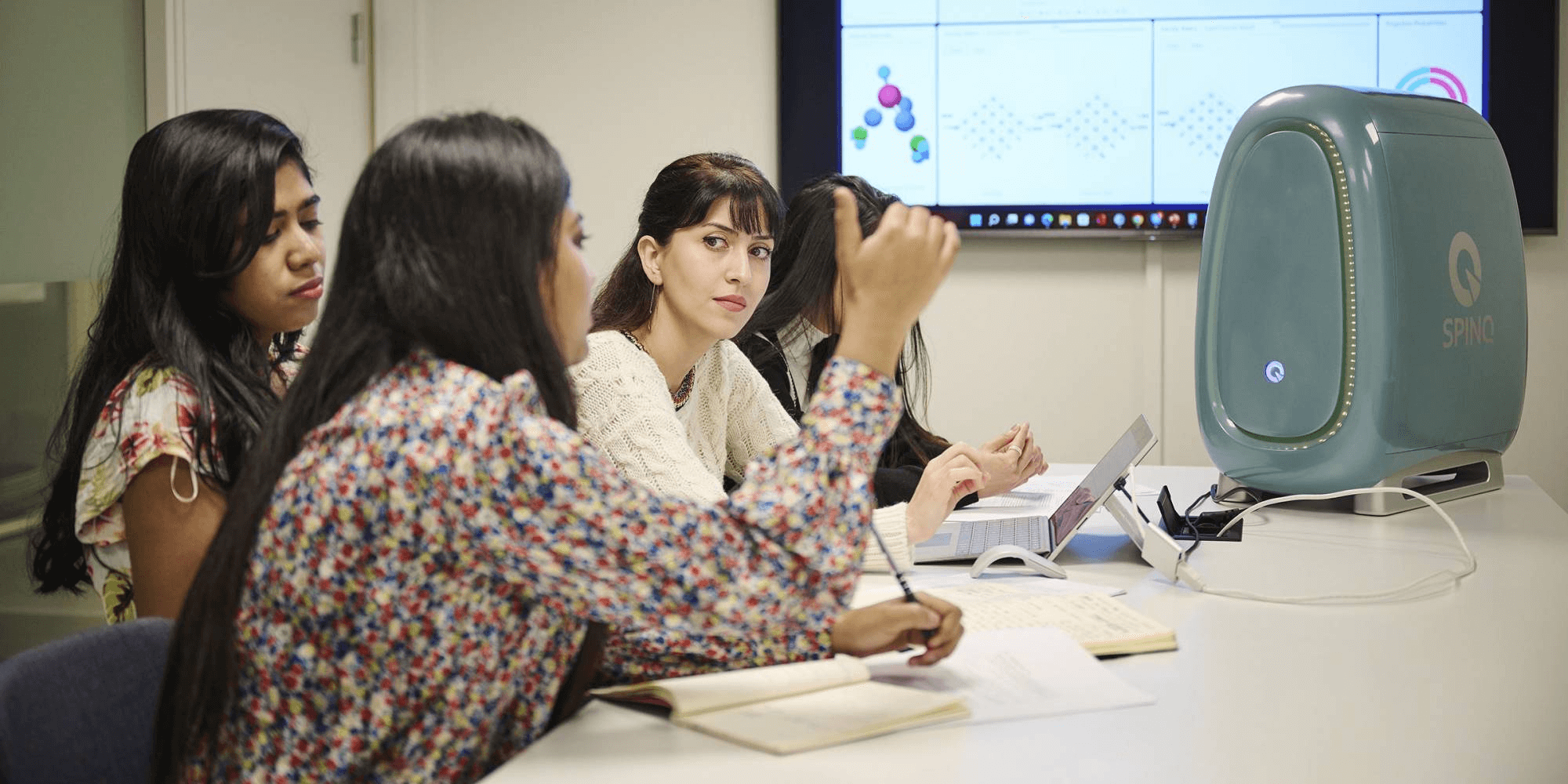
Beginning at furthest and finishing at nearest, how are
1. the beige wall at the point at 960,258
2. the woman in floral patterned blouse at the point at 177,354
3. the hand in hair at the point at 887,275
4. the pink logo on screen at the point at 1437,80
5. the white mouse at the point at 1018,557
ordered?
the beige wall at the point at 960,258 < the pink logo on screen at the point at 1437,80 < the white mouse at the point at 1018,557 < the woman in floral patterned blouse at the point at 177,354 < the hand in hair at the point at 887,275

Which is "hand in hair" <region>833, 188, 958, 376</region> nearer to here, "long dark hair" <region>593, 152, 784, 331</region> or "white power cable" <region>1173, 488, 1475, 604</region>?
"white power cable" <region>1173, 488, 1475, 604</region>

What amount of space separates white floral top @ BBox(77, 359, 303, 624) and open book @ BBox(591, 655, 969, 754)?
0.57 metres

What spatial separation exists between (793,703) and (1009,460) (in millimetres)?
1014

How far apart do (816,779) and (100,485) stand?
2.84ft

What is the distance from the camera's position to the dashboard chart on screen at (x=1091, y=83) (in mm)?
3135

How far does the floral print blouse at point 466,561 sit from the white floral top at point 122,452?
1.54 ft

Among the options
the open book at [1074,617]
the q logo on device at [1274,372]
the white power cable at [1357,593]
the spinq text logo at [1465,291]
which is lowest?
the white power cable at [1357,593]

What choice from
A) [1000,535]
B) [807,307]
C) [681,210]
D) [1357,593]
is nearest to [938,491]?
[1000,535]

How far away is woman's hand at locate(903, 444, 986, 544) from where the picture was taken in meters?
1.57

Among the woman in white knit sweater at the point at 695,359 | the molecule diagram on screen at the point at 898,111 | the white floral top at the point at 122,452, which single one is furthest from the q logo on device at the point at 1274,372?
the molecule diagram on screen at the point at 898,111

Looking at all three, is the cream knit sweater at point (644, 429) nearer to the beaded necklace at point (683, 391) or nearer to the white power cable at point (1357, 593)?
the beaded necklace at point (683, 391)

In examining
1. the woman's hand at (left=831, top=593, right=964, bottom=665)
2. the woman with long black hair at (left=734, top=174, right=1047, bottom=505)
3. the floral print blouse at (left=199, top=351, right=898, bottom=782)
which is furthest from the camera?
the woman with long black hair at (left=734, top=174, right=1047, bottom=505)

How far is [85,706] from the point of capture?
94 cm

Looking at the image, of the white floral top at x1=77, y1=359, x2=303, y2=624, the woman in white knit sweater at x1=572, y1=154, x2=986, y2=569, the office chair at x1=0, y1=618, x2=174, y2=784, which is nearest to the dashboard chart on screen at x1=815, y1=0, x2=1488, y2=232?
the woman in white knit sweater at x1=572, y1=154, x2=986, y2=569
